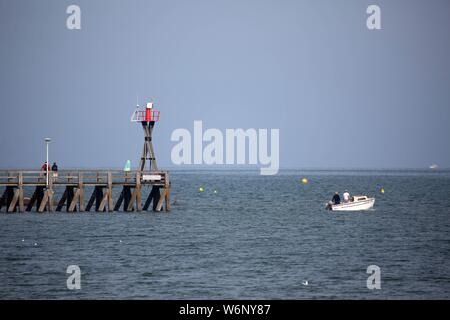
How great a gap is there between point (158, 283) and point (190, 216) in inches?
1233

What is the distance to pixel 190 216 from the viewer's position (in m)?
65.2

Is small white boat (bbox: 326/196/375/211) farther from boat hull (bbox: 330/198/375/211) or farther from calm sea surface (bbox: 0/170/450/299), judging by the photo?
calm sea surface (bbox: 0/170/450/299)

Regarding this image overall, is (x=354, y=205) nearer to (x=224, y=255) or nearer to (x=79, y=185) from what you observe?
(x=79, y=185)

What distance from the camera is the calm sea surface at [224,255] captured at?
32.7 m

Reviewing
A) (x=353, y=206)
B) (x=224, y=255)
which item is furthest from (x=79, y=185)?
(x=353, y=206)

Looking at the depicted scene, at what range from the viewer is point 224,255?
139 feet

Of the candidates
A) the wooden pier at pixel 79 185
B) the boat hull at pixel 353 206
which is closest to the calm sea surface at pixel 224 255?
the boat hull at pixel 353 206

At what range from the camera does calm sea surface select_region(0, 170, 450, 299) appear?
32.7m

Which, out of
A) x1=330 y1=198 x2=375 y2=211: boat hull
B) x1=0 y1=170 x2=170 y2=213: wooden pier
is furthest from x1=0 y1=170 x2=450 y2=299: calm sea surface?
x1=0 y1=170 x2=170 y2=213: wooden pier

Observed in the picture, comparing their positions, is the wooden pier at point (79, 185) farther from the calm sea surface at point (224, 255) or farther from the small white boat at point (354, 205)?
the small white boat at point (354, 205)

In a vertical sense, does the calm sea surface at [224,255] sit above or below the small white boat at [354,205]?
below
